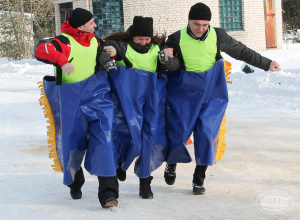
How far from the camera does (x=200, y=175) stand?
16.1 feet

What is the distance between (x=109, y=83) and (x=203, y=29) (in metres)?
1.00

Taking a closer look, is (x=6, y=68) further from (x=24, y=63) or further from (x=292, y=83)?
(x=292, y=83)

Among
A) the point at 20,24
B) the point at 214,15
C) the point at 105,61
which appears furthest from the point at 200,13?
the point at 20,24

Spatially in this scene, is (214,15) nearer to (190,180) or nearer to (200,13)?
(190,180)

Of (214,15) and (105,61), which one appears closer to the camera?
(105,61)

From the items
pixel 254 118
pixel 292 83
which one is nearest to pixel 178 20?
pixel 292 83

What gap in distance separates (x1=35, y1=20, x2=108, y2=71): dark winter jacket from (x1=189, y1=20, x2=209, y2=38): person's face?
90 centimetres

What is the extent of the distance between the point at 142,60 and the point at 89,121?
0.73 m

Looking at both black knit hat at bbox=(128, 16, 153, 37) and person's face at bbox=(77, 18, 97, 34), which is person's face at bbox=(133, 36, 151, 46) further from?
person's face at bbox=(77, 18, 97, 34)

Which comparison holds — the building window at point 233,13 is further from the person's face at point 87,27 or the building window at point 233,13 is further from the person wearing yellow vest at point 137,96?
the person's face at point 87,27

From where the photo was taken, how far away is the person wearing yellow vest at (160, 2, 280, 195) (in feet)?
15.7

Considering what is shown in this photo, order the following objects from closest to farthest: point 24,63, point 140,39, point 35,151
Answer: point 140,39
point 35,151
point 24,63

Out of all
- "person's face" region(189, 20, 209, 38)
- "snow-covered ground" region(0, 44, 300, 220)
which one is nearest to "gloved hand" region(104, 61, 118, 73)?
"person's face" region(189, 20, 209, 38)

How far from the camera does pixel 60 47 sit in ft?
14.0
